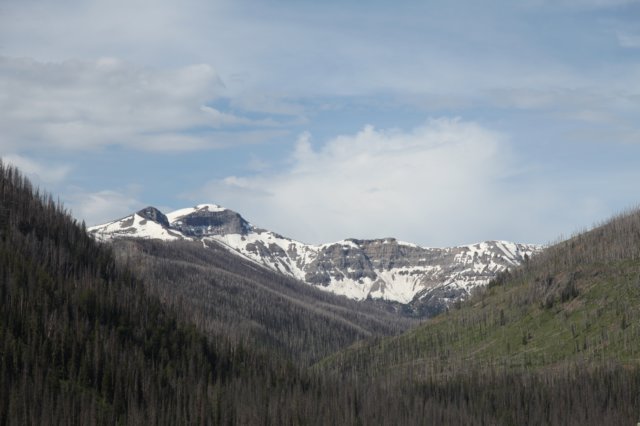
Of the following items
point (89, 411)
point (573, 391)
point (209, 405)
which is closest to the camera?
point (89, 411)

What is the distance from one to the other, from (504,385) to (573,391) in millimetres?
20033

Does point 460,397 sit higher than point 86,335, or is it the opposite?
point 86,335

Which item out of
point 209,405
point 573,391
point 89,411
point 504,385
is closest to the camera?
point 89,411

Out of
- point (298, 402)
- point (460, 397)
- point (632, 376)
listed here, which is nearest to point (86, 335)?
point (298, 402)

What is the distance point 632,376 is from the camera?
603ft

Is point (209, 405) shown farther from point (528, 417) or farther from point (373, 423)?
point (528, 417)

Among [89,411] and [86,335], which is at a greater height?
[86,335]

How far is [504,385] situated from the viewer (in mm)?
197000

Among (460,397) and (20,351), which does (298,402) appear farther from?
(20,351)

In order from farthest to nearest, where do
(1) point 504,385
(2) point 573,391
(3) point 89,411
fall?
(1) point 504,385 < (2) point 573,391 < (3) point 89,411

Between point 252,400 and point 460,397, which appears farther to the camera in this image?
point 460,397

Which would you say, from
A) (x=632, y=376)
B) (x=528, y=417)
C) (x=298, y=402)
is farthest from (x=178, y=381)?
(x=632, y=376)

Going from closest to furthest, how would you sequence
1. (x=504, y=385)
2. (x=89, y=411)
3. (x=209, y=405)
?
(x=89, y=411)
(x=209, y=405)
(x=504, y=385)

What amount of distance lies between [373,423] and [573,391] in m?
46.4
